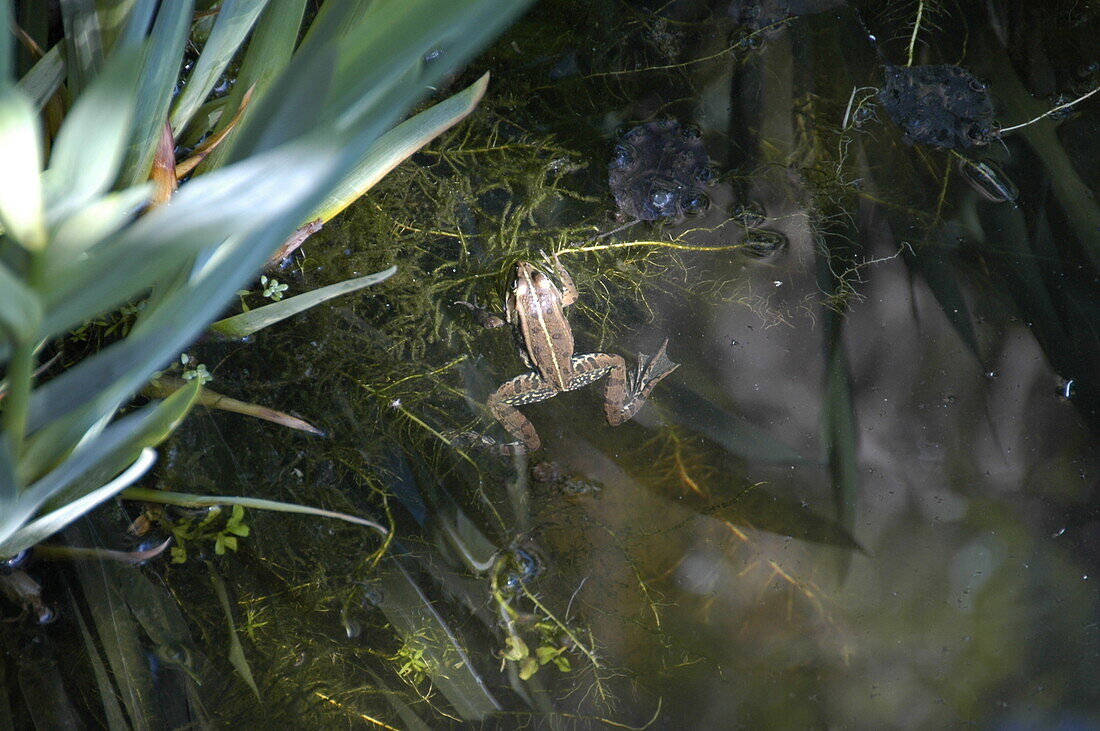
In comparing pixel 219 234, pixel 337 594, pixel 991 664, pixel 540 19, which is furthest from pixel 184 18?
pixel 991 664

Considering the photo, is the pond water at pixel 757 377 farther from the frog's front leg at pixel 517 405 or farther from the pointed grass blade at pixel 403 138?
the pointed grass blade at pixel 403 138

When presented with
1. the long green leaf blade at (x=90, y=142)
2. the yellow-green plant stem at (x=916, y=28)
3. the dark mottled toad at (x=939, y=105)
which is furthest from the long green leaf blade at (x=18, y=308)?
the yellow-green plant stem at (x=916, y=28)

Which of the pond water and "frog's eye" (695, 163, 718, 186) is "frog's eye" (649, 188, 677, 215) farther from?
"frog's eye" (695, 163, 718, 186)

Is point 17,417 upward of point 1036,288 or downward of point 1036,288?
upward

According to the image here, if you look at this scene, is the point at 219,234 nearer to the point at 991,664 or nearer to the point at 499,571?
the point at 499,571

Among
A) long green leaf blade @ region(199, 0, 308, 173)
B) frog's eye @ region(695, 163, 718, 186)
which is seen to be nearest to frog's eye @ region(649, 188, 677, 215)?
frog's eye @ region(695, 163, 718, 186)
